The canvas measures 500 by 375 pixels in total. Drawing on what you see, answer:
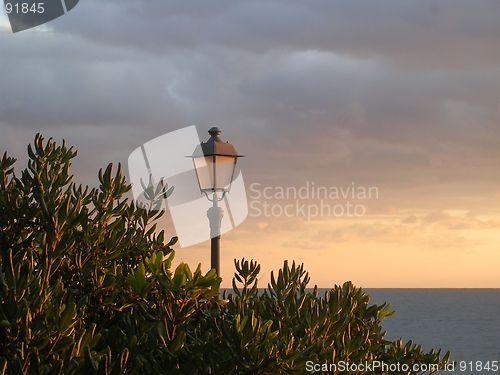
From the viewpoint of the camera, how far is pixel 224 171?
10719 millimetres

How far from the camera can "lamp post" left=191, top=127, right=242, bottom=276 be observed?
34.3 ft

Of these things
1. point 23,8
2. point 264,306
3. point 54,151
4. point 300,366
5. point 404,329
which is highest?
point 23,8

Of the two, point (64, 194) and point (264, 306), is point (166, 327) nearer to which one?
point (264, 306)

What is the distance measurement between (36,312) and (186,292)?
150 centimetres

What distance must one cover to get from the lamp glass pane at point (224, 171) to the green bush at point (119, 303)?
2.09 meters

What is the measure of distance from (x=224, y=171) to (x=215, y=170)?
15cm

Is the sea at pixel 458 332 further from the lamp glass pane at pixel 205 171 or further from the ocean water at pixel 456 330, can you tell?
the lamp glass pane at pixel 205 171

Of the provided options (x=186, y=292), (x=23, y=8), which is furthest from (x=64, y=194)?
(x=23, y=8)

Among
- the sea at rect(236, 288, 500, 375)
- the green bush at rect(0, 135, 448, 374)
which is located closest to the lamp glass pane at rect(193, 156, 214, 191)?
the green bush at rect(0, 135, 448, 374)

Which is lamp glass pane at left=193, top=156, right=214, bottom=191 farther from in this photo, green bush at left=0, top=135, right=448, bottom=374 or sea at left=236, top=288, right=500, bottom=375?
sea at left=236, top=288, right=500, bottom=375

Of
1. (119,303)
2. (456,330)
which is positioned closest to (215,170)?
(119,303)

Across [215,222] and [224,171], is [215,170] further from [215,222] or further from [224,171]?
[215,222]

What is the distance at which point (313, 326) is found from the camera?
24.0ft

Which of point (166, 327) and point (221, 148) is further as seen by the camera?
point (221, 148)
